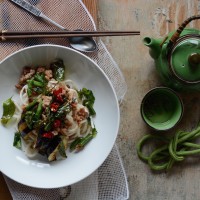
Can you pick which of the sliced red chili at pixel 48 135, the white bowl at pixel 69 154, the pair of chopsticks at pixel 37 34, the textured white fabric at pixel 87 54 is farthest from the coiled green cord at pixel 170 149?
the pair of chopsticks at pixel 37 34

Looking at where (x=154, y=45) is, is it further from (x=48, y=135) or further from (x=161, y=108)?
(x=48, y=135)

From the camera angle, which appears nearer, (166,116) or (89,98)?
(89,98)

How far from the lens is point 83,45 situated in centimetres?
173

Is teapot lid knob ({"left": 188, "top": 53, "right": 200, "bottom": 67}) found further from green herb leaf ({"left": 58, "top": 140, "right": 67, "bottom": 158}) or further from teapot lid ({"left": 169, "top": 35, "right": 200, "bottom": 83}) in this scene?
green herb leaf ({"left": 58, "top": 140, "right": 67, "bottom": 158})

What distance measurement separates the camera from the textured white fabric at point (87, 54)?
171 centimetres

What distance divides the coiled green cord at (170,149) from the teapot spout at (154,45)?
410 mm

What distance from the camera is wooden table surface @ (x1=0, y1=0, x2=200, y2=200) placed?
190 centimetres

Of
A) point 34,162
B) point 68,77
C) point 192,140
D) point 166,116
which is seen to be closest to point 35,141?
point 34,162

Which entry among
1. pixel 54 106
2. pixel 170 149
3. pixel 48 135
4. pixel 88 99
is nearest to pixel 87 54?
pixel 88 99

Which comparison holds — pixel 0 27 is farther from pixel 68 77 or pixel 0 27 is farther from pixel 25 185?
pixel 25 185

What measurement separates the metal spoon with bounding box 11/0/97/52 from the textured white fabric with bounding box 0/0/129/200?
22 millimetres

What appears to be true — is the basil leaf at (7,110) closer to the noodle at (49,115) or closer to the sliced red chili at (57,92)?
the noodle at (49,115)

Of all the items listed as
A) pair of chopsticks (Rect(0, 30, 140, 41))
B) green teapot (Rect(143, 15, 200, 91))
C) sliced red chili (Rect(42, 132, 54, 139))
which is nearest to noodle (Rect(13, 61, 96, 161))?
sliced red chili (Rect(42, 132, 54, 139))

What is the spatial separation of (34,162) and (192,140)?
77 cm
